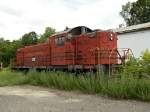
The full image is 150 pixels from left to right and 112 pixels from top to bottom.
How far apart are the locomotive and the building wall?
5031 mm

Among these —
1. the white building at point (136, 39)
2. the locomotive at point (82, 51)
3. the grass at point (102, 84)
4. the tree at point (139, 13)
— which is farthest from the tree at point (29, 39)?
the grass at point (102, 84)

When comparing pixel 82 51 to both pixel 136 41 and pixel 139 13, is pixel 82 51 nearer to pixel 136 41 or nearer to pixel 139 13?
pixel 136 41

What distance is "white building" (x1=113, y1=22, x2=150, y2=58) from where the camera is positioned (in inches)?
688

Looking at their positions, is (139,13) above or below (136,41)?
above

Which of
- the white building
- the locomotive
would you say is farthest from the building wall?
the locomotive

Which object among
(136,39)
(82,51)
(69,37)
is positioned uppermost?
(136,39)

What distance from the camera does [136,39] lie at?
1834cm

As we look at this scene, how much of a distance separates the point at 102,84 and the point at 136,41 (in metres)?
11.0

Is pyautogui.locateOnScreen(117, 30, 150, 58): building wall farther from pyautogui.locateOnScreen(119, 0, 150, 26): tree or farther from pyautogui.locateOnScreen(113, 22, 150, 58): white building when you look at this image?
pyautogui.locateOnScreen(119, 0, 150, 26): tree

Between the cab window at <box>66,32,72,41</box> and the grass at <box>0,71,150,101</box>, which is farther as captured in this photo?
the cab window at <box>66,32,72,41</box>

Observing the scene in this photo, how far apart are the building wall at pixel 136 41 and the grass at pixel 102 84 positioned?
9.23 meters

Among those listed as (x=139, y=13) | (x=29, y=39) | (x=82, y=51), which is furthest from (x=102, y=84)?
(x=29, y=39)

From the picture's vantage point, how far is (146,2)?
41906mm

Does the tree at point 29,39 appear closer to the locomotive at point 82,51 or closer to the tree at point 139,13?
the tree at point 139,13
